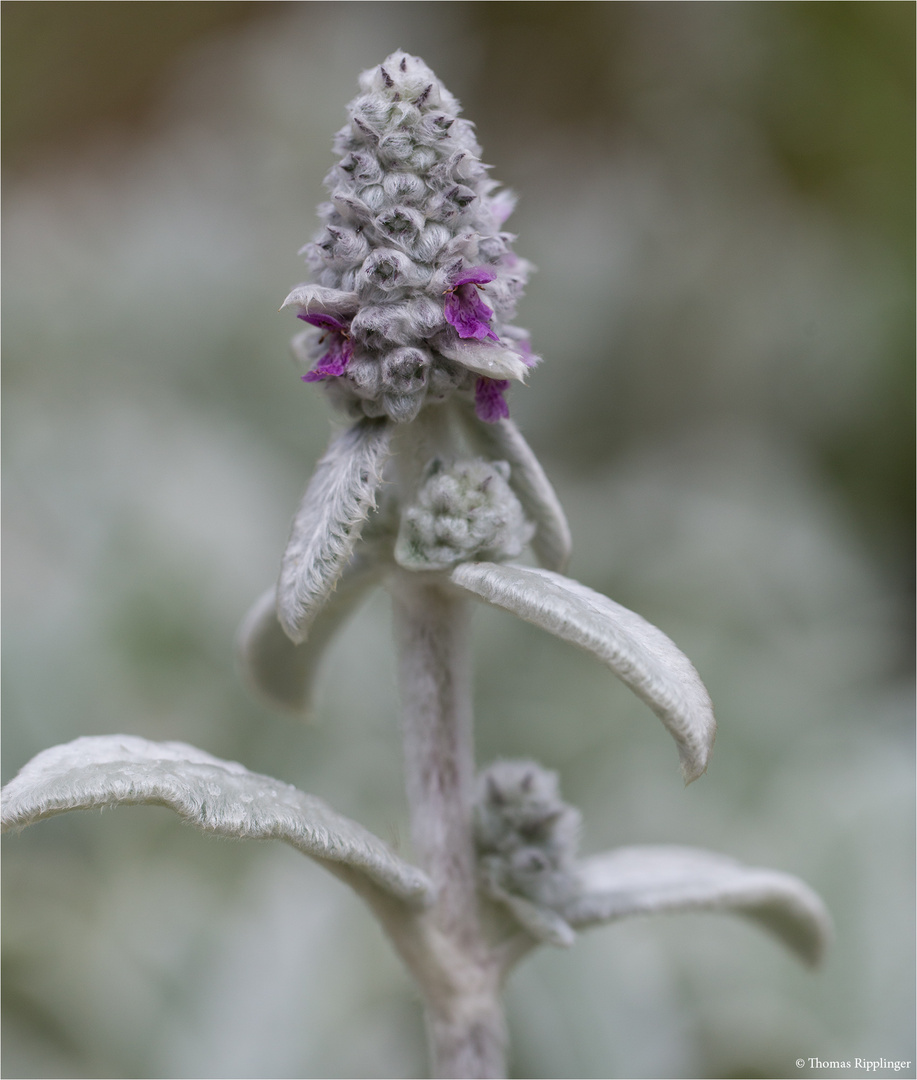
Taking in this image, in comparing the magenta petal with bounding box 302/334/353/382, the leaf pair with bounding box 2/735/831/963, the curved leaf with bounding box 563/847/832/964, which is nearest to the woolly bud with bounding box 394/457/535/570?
the magenta petal with bounding box 302/334/353/382

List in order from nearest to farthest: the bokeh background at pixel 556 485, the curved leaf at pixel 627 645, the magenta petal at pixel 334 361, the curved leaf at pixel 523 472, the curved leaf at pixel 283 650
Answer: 1. the curved leaf at pixel 627 645
2. the magenta petal at pixel 334 361
3. the curved leaf at pixel 523 472
4. the curved leaf at pixel 283 650
5. the bokeh background at pixel 556 485

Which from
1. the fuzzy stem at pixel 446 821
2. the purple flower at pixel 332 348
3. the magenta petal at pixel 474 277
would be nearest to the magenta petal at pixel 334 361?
the purple flower at pixel 332 348

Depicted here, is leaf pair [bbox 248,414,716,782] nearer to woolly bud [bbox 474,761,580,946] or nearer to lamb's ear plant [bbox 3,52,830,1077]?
lamb's ear plant [bbox 3,52,830,1077]

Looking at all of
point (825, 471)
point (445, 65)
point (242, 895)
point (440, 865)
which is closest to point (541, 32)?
point (445, 65)

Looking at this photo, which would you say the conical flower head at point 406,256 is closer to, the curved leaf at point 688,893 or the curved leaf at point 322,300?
the curved leaf at point 322,300

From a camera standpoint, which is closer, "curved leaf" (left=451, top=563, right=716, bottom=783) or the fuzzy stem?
"curved leaf" (left=451, top=563, right=716, bottom=783)

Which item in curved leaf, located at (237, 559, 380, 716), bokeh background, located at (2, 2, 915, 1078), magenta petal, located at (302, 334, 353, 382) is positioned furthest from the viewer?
bokeh background, located at (2, 2, 915, 1078)

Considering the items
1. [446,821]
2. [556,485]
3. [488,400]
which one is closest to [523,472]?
[488,400]
